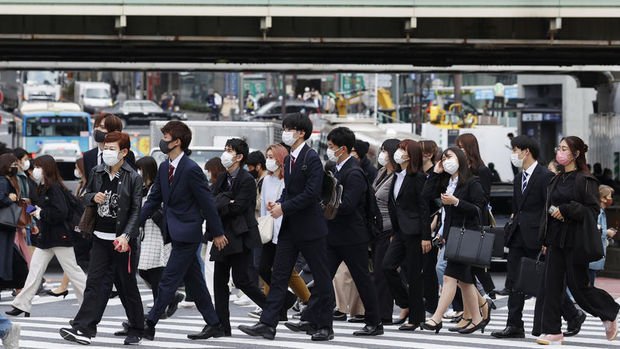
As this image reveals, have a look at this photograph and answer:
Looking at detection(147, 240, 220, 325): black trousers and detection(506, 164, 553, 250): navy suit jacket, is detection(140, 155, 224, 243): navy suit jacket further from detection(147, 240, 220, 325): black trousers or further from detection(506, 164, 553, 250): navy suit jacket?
detection(506, 164, 553, 250): navy suit jacket

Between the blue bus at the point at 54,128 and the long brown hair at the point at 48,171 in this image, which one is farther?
the blue bus at the point at 54,128

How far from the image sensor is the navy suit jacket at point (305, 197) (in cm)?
1226

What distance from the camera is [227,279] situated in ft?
42.3

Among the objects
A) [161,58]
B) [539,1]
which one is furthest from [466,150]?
[161,58]

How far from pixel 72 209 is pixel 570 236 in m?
5.69

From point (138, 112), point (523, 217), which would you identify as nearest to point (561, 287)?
point (523, 217)

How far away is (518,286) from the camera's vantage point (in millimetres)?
12594

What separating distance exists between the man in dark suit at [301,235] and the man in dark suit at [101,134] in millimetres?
1620

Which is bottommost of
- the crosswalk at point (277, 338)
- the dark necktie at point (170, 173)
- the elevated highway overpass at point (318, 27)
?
the crosswalk at point (277, 338)

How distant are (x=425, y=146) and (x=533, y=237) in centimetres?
175

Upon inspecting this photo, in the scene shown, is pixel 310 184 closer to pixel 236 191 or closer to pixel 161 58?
pixel 236 191

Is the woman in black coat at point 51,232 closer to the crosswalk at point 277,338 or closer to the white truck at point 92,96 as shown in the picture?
the crosswalk at point 277,338

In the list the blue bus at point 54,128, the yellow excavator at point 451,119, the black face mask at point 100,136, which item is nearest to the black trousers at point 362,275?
the black face mask at point 100,136

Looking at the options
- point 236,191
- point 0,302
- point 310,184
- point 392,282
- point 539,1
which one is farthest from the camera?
point 539,1
